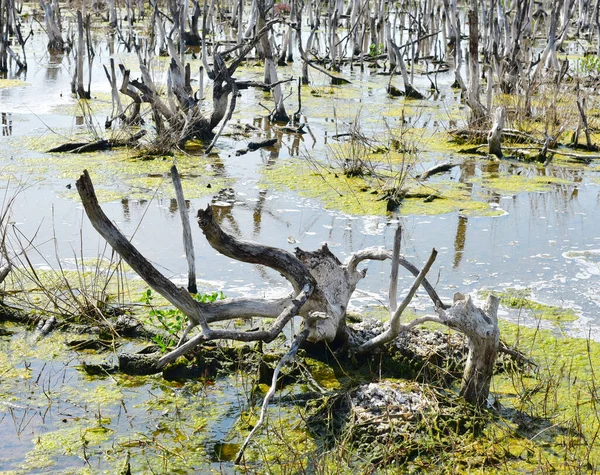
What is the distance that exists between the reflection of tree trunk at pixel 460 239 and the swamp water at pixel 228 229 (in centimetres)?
2

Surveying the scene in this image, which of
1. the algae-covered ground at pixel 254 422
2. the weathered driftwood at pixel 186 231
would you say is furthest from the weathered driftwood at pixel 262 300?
the weathered driftwood at pixel 186 231

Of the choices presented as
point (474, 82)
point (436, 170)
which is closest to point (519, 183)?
point (436, 170)

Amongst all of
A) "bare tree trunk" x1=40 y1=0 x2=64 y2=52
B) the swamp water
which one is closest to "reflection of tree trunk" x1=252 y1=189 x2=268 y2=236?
the swamp water

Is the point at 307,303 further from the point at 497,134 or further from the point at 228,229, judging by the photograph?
the point at 497,134

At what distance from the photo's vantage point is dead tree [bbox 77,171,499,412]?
13.2ft

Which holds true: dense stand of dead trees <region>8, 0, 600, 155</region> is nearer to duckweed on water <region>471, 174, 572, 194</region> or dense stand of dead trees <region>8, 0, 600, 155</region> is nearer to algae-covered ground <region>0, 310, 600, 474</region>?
duckweed on water <region>471, 174, 572, 194</region>

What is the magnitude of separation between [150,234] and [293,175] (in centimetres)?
257

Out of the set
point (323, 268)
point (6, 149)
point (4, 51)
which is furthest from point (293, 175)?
point (4, 51)

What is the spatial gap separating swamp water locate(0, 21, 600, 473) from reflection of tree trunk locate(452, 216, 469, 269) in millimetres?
25

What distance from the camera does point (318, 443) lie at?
4059 millimetres

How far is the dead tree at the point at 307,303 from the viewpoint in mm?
4027

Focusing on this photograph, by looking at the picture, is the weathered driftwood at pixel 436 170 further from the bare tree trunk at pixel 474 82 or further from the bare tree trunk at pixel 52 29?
the bare tree trunk at pixel 52 29

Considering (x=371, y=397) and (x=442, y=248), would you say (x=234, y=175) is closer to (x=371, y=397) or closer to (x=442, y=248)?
(x=442, y=248)

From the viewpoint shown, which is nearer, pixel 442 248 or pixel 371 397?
pixel 371 397
